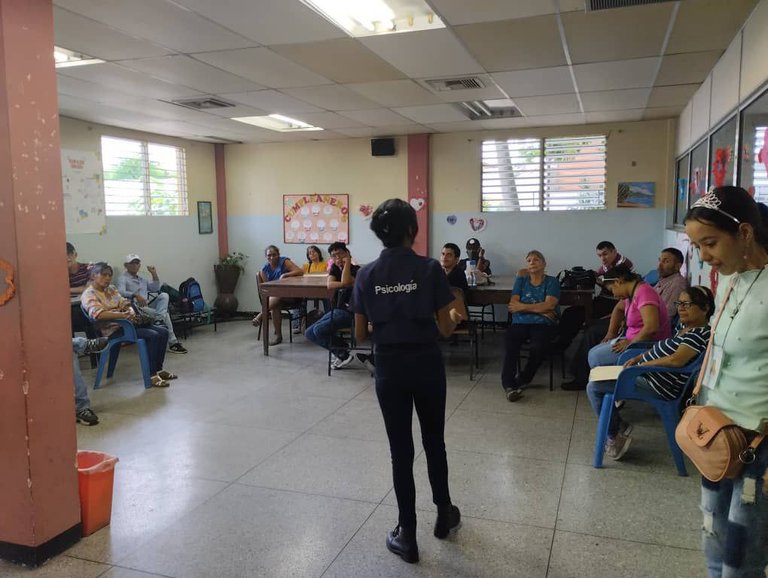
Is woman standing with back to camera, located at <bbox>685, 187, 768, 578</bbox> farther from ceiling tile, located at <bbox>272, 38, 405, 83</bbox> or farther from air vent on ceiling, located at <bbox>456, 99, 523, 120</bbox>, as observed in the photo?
air vent on ceiling, located at <bbox>456, 99, 523, 120</bbox>

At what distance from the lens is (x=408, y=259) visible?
2424mm

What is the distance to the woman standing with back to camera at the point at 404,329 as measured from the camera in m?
2.40

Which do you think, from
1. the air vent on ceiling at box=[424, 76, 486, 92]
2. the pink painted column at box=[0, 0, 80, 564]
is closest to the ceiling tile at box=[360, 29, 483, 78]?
the air vent on ceiling at box=[424, 76, 486, 92]

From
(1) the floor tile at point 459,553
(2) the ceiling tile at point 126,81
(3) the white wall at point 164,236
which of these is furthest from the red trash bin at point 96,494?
(3) the white wall at point 164,236

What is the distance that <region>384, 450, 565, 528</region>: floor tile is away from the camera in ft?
9.66

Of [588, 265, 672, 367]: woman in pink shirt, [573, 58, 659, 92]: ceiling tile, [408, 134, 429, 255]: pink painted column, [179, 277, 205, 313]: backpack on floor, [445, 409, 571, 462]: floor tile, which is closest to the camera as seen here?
[445, 409, 571, 462]: floor tile

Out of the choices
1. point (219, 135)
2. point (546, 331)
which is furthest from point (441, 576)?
point (219, 135)

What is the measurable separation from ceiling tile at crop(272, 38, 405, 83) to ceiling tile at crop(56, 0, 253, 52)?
0.39 metres

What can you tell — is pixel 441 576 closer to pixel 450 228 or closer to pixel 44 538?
pixel 44 538

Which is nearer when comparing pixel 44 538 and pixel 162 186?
pixel 44 538

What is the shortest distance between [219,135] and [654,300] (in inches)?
242

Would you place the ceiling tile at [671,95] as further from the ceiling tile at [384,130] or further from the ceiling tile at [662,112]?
the ceiling tile at [384,130]

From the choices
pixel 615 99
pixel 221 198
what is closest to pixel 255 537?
pixel 615 99

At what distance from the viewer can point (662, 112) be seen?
6.82 meters
